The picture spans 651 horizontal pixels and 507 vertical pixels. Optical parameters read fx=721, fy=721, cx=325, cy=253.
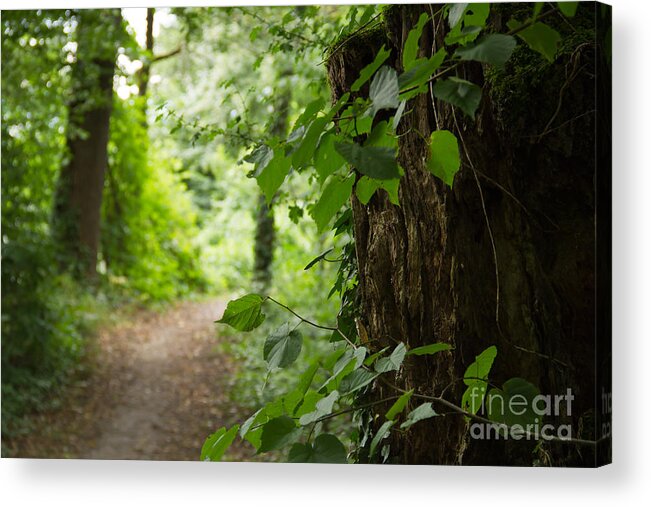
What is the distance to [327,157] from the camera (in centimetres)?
106

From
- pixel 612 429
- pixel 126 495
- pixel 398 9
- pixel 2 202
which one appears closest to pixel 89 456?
pixel 2 202

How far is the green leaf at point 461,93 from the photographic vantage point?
0.92 m

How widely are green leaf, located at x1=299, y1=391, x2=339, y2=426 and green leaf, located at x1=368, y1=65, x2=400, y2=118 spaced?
1.68 feet

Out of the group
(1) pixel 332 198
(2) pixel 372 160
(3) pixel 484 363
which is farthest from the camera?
(3) pixel 484 363

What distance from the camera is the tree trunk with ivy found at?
1687 millimetres

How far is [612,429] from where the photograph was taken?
2221 millimetres

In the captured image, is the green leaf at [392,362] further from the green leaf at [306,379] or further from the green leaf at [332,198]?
the green leaf at [332,198]

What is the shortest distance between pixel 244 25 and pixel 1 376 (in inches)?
132

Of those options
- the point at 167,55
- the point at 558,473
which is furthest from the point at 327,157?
the point at 167,55

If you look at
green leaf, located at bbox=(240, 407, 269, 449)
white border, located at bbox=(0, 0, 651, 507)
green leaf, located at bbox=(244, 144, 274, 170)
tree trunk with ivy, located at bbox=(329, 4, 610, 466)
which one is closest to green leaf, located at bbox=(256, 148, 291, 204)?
green leaf, located at bbox=(244, 144, 274, 170)

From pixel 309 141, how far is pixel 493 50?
27cm

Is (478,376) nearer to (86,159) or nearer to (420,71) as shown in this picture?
(420,71)

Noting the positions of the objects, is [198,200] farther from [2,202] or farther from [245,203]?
[2,202]

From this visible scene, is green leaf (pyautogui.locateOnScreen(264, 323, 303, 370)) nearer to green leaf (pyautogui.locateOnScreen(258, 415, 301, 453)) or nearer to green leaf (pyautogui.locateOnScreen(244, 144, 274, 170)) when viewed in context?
green leaf (pyautogui.locateOnScreen(258, 415, 301, 453))
